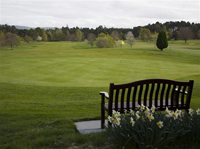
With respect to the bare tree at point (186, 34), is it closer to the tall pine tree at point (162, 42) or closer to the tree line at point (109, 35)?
the tree line at point (109, 35)

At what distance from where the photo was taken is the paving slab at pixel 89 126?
4.93 m

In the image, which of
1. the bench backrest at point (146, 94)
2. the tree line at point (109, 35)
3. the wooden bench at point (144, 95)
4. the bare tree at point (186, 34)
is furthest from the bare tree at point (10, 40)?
the bench backrest at point (146, 94)

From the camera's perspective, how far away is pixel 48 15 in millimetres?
45969

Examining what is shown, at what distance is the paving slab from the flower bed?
126cm

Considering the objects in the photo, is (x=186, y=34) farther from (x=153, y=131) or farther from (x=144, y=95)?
(x=153, y=131)

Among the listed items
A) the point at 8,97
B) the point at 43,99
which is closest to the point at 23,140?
the point at 43,99

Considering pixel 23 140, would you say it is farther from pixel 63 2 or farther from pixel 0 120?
pixel 63 2

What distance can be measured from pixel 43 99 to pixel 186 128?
6.66m

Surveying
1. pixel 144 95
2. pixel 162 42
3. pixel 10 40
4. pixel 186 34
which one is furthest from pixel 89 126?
pixel 186 34

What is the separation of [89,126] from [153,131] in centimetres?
227

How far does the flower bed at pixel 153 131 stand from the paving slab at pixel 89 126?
4.13 feet

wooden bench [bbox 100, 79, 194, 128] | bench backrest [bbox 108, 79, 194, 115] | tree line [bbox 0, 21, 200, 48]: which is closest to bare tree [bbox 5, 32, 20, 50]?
tree line [bbox 0, 21, 200, 48]

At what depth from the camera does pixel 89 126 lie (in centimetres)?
531

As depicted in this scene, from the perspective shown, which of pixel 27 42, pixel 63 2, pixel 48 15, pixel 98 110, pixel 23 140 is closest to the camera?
pixel 23 140
